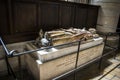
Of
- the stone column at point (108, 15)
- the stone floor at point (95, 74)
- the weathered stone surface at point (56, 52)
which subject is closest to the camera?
the weathered stone surface at point (56, 52)

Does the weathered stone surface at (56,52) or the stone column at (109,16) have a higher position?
the stone column at (109,16)

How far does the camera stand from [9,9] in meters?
1.78

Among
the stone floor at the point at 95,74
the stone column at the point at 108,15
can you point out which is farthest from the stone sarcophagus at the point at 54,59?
the stone column at the point at 108,15

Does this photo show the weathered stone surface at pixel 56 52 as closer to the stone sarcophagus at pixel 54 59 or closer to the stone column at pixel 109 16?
the stone sarcophagus at pixel 54 59

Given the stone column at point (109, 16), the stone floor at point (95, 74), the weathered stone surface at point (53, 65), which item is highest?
the stone column at point (109, 16)

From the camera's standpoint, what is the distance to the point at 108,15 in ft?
10.8

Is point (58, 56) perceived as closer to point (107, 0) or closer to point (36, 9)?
point (36, 9)

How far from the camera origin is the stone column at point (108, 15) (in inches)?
125

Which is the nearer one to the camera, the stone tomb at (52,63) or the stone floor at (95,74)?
the stone tomb at (52,63)

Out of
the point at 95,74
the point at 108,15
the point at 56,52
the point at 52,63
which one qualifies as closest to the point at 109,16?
the point at 108,15

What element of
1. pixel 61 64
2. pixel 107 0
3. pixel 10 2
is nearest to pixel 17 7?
pixel 10 2

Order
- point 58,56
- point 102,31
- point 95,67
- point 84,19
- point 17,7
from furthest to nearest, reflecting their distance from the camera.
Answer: point 102,31 < point 84,19 < point 95,67 < point 17,7 < point 58,56

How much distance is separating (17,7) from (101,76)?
1897mm

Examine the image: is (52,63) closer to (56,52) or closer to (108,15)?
(56,52)
